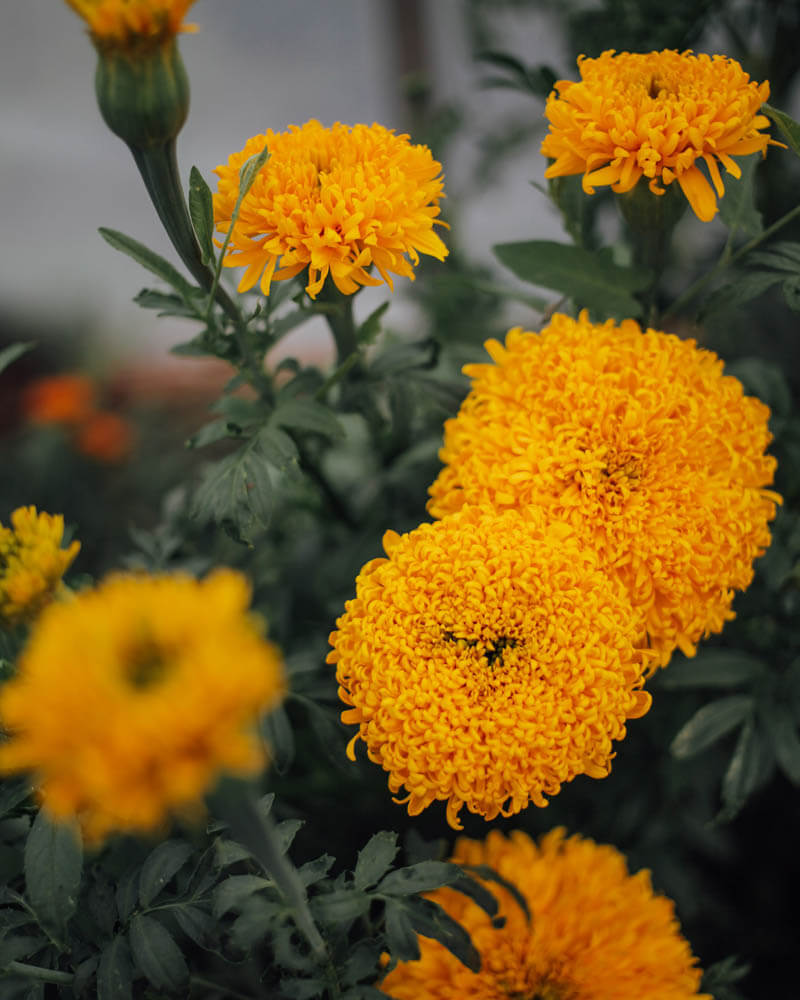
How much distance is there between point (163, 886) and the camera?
47cm

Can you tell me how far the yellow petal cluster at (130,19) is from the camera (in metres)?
0.40

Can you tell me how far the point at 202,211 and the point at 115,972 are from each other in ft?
1.46

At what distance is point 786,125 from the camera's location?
19.7 inches

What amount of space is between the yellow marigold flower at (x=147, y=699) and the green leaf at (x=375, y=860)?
0.70 feet

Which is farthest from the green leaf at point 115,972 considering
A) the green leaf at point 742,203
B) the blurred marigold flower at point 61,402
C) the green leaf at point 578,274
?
the blurred marigold flower at point 61,402

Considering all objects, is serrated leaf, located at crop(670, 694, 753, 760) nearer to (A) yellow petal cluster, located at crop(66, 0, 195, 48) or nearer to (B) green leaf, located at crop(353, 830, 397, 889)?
(B) green leaf, located at crop(353, 830, 397, 889)

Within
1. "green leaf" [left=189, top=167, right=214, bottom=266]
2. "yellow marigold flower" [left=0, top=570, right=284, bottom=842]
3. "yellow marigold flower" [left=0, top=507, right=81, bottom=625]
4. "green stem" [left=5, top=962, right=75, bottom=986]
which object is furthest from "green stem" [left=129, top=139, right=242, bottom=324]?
"green stem" [left=5, top=962, right=75, bottom=986]

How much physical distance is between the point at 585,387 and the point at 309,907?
0.35 meters

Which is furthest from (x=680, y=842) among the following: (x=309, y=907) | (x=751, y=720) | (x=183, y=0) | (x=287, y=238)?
(x=183, y=0)

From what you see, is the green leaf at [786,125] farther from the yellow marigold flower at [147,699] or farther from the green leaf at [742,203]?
the yellow marigold flower at [147,699]

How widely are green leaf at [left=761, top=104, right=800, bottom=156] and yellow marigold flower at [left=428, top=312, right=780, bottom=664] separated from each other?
0.47 feet

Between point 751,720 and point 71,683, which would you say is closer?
point 71,683

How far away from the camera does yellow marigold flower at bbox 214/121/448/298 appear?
0.49 m

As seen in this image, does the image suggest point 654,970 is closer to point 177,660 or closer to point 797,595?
point 797,595
